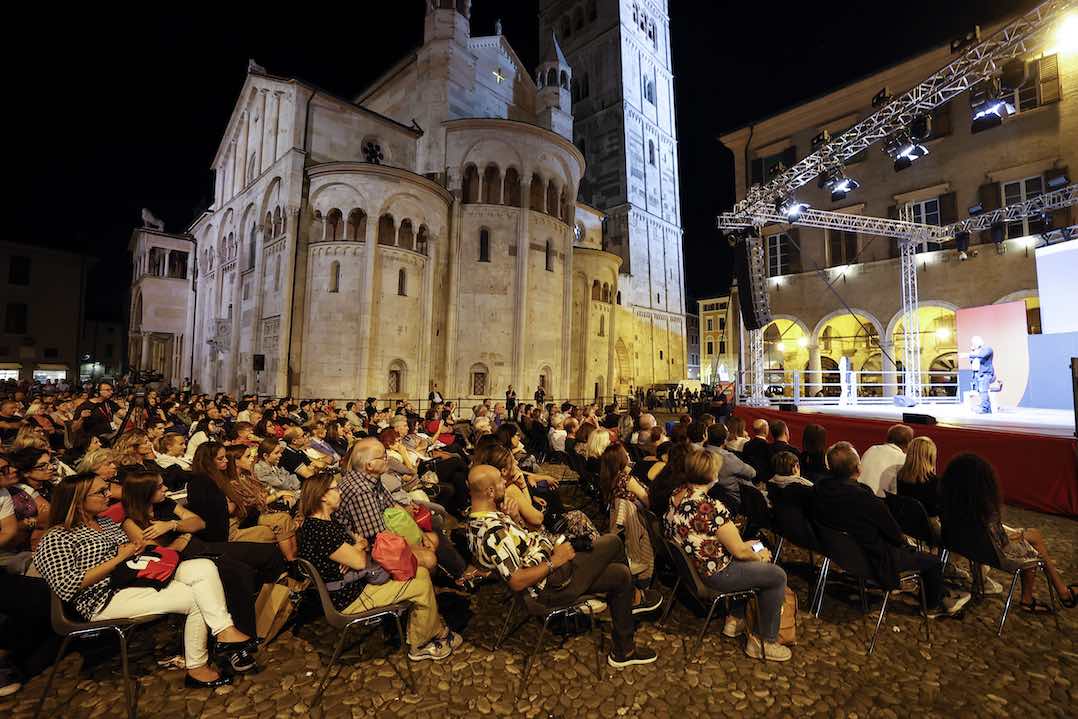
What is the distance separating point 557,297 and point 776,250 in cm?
1106

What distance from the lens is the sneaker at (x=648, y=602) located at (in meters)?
3.99

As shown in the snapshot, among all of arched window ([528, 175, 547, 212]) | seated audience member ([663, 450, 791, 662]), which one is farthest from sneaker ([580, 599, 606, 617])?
arched window ([528, 175, 547, 212])

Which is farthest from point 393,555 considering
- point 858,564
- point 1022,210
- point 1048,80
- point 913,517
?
point 1048,80

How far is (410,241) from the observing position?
70.9 ft

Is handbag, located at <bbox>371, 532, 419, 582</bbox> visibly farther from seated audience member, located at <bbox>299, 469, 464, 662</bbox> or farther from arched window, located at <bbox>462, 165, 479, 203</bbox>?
arched window, located at <bbox>462, 165, 479, 203</bbox>

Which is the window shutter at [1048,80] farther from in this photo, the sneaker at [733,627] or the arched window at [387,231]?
the arched window at [387,231]

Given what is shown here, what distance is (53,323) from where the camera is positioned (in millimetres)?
34125

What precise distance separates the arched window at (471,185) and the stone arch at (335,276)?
6.80 meters

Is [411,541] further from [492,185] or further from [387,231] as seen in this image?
[492,185]

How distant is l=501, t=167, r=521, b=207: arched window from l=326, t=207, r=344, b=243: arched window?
25.0ft

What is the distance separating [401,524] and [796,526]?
3263 mm

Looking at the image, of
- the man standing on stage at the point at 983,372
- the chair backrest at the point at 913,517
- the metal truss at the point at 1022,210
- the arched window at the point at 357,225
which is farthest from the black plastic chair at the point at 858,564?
the arched window at the point at 357,225

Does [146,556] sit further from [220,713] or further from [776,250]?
[776,250]

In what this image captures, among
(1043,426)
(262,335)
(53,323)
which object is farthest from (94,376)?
(1043,426)
